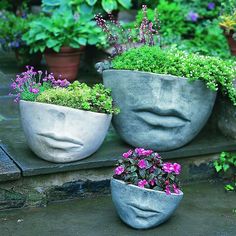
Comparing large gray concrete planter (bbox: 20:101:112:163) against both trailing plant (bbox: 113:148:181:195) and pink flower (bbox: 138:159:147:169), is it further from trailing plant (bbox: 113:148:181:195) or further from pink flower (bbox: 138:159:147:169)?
pink flower (bbox: 138:159:147:169)

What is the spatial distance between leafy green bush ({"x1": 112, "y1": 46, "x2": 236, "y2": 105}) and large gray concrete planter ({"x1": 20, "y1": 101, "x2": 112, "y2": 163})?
48 cm

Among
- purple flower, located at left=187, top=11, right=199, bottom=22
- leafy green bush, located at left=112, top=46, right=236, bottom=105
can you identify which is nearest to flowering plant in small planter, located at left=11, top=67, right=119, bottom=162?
→ leafy green bush, located at left=112, top=46, right=236, bottom=105

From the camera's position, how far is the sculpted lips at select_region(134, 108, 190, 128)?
4.58 meters

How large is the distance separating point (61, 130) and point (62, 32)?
2391 mm

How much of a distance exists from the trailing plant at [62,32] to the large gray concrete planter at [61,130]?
7.16 feet

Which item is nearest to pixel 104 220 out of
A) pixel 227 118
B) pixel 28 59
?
pixel 227 118

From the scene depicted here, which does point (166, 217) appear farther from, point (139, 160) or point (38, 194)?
point (38, 194)

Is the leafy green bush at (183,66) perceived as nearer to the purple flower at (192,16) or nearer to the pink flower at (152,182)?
the pink flower at (152,182)

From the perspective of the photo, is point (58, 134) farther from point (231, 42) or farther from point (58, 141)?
point (231, 42)

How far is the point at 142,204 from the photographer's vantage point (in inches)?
156

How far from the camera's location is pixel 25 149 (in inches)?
183

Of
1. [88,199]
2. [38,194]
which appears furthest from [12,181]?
[88,199]

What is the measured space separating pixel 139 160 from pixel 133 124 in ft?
2.12

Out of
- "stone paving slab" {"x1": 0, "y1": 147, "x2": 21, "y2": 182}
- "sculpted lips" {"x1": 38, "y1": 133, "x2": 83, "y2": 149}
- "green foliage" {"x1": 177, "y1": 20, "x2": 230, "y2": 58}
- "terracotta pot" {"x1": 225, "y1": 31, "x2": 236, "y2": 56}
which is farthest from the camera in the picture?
"green foliage" {"x1": 177, "y1": 20, "x2": 230, "y2": 58}
